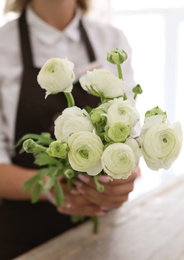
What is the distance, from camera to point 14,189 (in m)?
1.13

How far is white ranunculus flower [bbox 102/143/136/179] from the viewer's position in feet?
1.87

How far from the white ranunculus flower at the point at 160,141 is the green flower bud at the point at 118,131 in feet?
0.09

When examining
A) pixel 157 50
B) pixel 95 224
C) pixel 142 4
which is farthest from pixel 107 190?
pixel 142 4

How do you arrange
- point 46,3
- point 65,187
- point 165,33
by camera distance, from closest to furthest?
point 65,187, point 46,3, point 165,33

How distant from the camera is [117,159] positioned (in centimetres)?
57

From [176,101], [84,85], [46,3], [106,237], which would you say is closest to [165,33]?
[176,101]

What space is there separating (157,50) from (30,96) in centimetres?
161

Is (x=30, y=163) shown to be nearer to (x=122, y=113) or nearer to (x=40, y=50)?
(x=40, y=50)

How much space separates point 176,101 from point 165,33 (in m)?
0.42

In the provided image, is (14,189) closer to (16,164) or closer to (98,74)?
(16,164)

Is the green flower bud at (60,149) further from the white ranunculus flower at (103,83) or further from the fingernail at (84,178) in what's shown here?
the fingernail at (84,178)

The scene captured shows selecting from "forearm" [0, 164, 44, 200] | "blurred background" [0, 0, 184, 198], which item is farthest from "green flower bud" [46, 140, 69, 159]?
"blurred background" [0, 0, 184, 198]

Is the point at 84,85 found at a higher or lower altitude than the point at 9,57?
higher

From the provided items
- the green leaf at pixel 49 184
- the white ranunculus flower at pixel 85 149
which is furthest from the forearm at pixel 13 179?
the white ranunculus flower at pixel 85 149
